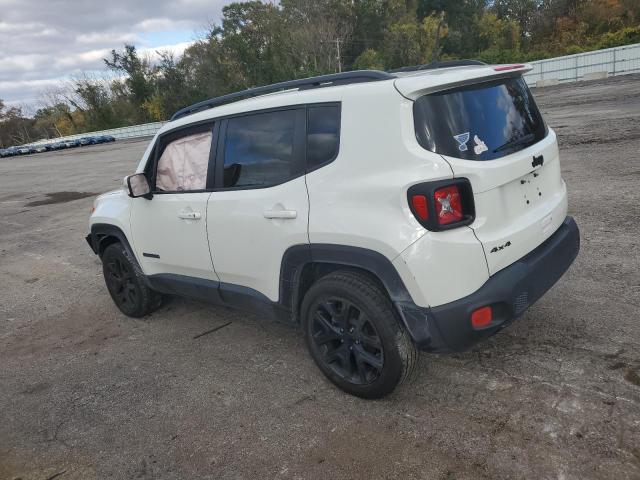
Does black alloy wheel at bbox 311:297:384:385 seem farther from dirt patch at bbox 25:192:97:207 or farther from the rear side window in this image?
dirt patch at bbox 25:192:97:207

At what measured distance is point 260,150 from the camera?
10.7 ft

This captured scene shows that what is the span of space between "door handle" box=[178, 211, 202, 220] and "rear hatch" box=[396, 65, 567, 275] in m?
1.75

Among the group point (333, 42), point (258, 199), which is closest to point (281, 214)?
point (258, 199)

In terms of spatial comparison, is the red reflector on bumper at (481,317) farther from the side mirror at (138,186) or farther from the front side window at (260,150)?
the side mirror at (138,186)

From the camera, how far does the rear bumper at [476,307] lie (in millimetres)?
2492

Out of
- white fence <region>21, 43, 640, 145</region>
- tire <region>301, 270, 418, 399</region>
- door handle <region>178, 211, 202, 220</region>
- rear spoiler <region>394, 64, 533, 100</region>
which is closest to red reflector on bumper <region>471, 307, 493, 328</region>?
tire <region>301, 270, 418, 399</region>

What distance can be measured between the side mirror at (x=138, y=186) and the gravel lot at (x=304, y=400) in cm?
124

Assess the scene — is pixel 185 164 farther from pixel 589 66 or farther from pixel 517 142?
pixel 589 66

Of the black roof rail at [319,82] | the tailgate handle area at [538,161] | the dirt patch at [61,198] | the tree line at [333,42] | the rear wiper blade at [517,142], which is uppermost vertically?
the tree line at [333,42]

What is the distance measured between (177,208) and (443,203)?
2.16 metres

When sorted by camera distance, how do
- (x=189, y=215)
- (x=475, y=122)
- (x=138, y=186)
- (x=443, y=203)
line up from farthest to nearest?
(x=138, y=186)
(x=189, y=215)
(x=475, y=122)
(x=443, y=203)

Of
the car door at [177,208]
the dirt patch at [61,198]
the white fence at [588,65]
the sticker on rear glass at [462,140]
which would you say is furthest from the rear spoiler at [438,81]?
the white fence at [588,65]

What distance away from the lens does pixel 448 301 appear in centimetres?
249

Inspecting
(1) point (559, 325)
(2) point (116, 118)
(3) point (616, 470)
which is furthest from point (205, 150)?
(2) point (116, 118)
